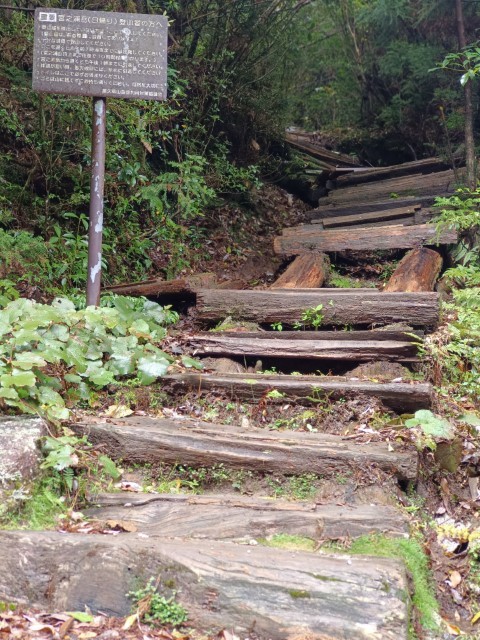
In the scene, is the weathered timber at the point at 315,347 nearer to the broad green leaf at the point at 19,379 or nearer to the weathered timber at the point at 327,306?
the weathered timber at the point at 327,306

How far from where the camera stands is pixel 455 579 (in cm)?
356

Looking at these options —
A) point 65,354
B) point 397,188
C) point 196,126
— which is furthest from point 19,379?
point 397,188

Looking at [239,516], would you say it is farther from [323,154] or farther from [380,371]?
[323,154]

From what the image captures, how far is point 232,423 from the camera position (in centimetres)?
477

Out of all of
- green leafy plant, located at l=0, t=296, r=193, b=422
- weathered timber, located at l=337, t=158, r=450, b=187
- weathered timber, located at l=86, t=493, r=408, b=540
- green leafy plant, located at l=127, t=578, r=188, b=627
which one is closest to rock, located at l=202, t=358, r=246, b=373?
green leafy plant, located at l=0, t=296, r=193, b=422

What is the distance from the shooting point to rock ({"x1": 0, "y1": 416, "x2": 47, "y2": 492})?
3.63 m

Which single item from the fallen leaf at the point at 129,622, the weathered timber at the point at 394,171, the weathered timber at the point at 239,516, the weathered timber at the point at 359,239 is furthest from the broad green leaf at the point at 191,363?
the weathered timber at the point at 394,171

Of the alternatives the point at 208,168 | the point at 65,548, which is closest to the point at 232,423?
the point at 65,548

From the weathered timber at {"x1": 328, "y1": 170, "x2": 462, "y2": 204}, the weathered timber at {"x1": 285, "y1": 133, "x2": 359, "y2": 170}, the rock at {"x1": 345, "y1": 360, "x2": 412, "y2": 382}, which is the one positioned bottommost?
the rock at {"x1": 345, "y1": 360, "x2": 412, "y2": 382}

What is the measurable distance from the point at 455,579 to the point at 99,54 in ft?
15.4

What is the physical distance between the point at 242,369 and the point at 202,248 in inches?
181

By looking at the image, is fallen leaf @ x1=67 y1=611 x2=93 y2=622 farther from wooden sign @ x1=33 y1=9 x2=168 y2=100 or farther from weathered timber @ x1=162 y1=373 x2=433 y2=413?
wooden sign @ x1=33 y1=9 x2=168 y2=100

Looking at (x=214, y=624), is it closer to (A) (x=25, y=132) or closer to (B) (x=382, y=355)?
(B) (x=382, y=355)

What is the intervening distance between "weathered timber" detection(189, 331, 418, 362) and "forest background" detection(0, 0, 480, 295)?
2196 mm
